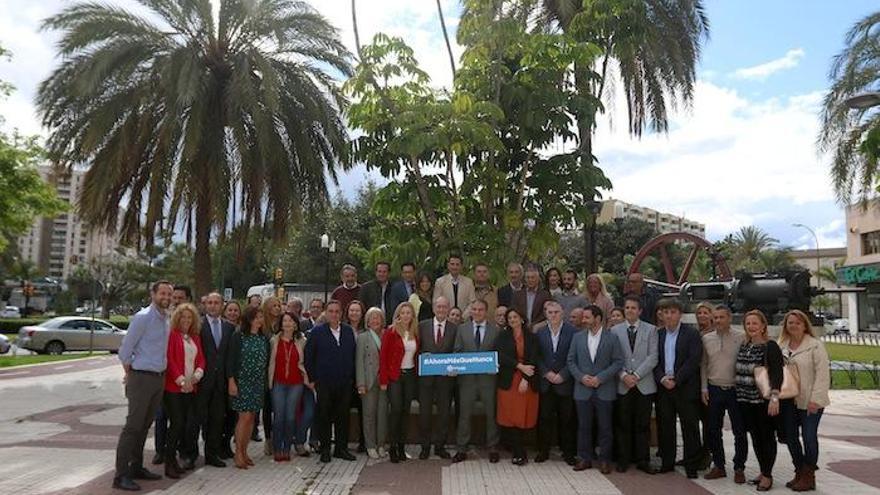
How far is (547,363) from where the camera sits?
802 cm

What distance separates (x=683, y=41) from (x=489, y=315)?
43.9 feet

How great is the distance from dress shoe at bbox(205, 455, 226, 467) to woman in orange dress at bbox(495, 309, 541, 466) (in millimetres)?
3113

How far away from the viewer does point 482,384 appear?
8.15 metres

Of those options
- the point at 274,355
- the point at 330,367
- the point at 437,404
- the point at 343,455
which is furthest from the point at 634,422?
the point at 274,355

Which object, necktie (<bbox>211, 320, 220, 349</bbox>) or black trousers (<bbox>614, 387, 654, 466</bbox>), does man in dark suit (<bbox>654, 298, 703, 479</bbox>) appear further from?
necktie (<bbox>211, 320, 220, 349</bbox>)

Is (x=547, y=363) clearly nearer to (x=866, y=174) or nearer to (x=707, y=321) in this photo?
(x=707, y=321)

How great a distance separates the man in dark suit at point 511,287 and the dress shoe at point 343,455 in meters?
2.72

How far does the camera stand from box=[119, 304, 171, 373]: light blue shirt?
6.65 meters

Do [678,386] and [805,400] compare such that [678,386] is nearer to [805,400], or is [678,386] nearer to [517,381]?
[805,400]

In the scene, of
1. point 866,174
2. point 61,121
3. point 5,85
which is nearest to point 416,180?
point 61,121

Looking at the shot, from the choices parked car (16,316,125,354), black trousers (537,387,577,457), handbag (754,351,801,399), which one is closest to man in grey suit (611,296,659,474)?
black trousers (537,387,577,457)

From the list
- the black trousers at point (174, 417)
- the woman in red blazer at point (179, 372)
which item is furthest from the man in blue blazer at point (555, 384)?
the black trousers at point (174, 417)

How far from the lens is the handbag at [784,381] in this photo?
22.2ft

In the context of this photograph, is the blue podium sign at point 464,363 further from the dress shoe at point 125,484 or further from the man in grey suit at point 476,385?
the dress shoe at point 125,484
